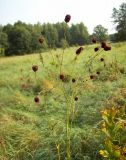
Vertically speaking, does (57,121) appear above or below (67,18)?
below

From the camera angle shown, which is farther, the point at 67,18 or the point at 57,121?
the point at 57,121

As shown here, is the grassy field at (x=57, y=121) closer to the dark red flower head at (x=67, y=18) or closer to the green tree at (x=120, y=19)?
the dark red flower head at (x=67, y=18)

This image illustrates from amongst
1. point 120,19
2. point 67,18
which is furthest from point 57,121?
point 120,19

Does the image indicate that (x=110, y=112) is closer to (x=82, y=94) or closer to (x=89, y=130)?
(x=89, y=130)

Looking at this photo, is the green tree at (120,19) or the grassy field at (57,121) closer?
the grassy field at (57,121)

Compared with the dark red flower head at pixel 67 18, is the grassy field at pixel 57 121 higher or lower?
lower

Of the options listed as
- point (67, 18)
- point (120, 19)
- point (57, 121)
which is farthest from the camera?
point (120, 19)

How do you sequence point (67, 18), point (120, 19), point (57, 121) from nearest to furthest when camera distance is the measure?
point (67, 18) → point (57, 121) → point (120, 19)

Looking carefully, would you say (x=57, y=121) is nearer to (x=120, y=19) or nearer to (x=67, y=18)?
(x=67, y=18)

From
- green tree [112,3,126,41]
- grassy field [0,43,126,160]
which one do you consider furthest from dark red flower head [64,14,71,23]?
green tree [112,3,126,41]

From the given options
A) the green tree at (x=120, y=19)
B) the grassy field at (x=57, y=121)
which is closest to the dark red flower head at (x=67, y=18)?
the grassy field at (x=57, y=121)

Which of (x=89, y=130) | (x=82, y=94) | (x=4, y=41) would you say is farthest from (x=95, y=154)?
(x=4, y=41)

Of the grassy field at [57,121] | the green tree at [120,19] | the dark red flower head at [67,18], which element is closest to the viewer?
the dark red flower head at [67,18]

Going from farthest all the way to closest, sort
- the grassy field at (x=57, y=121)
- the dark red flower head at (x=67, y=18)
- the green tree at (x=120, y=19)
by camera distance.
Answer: the green tree at (x=120, y=19) → the grassy field at (x=57, y=121) → the dark red flower head at (x=67, y=18)
